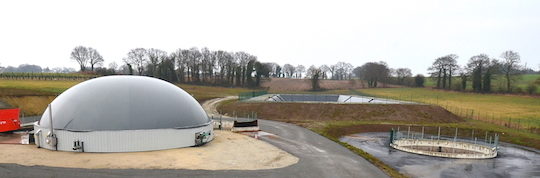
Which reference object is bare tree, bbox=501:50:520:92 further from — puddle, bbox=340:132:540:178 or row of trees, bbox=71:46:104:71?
row of trees, bbox=71:46:104:71

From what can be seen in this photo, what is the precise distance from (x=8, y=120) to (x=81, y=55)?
11495 centimetres

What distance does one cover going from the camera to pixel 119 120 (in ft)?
83.6

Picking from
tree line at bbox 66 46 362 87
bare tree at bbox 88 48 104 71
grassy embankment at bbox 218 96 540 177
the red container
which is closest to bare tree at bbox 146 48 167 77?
tree line at bbox 66 46 362 87

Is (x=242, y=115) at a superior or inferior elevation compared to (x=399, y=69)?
inferior

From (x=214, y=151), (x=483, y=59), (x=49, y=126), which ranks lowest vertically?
(x=214, y=151)

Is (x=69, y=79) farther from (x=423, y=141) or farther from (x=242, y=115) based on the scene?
(x=423, y=141)

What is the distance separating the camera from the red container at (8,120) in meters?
31.1

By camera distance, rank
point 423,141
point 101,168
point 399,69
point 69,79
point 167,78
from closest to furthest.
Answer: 1. point 101,168
2. point 423,141
3. point 69,79
4. point 167,78
5. point 399,69

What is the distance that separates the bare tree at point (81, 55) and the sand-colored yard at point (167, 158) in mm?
119851

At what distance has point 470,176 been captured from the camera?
26.0 m

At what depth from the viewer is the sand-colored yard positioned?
21.9m

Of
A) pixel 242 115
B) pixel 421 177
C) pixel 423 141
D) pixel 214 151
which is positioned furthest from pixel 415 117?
pixel 214 151

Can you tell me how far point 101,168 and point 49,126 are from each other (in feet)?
28.7

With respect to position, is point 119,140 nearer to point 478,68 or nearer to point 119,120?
point 119,120
